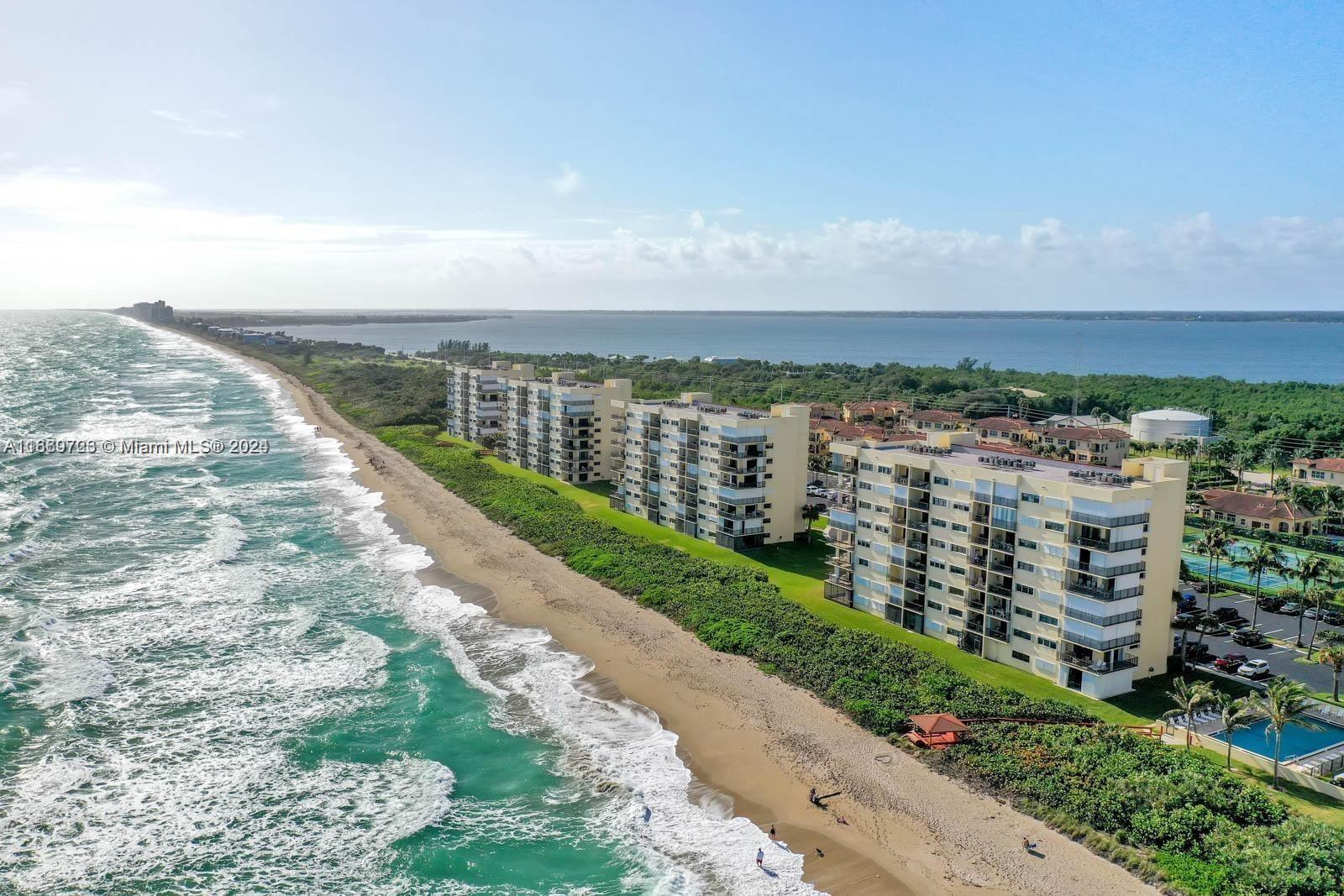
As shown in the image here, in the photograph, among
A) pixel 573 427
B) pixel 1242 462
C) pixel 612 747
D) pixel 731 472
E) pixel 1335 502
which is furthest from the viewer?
pixel 1242 462

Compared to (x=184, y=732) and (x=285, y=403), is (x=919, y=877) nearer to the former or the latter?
(x=184, y=732)

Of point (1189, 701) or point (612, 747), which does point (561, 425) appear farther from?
point (1189, 701)

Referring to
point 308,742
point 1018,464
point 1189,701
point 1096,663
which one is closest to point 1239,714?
point 1189,701

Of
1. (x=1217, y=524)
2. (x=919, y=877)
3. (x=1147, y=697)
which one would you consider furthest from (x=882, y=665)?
(x=1217, y=524)

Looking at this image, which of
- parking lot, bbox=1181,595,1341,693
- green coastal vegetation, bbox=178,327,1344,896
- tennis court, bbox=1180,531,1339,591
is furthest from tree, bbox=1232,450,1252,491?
green coastal vegetation, bbox=178,327,1344,896

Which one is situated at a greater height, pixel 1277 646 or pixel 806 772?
pixel 1277 646
